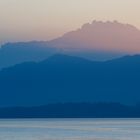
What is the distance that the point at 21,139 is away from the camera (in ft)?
335

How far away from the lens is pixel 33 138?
104m

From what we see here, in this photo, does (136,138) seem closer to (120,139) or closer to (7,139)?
(120,139)

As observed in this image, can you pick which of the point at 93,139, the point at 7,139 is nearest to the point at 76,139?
the point at 93,139

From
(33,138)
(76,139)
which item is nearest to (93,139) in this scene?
(76,139)

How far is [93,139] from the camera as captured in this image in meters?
98.8

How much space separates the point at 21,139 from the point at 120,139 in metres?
13.0

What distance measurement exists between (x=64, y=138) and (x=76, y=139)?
12.0 ft

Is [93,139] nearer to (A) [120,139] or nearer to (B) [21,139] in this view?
(A) [120,139]

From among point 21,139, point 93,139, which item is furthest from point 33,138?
point 93,139

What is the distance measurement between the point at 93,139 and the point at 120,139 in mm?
3470

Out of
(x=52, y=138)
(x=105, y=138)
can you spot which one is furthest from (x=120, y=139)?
(x=52, y=138)

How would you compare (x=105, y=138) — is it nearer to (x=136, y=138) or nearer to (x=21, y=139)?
(x=136, y=138)

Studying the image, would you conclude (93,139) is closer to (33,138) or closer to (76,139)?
(76,139)

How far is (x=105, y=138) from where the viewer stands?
10138cm
